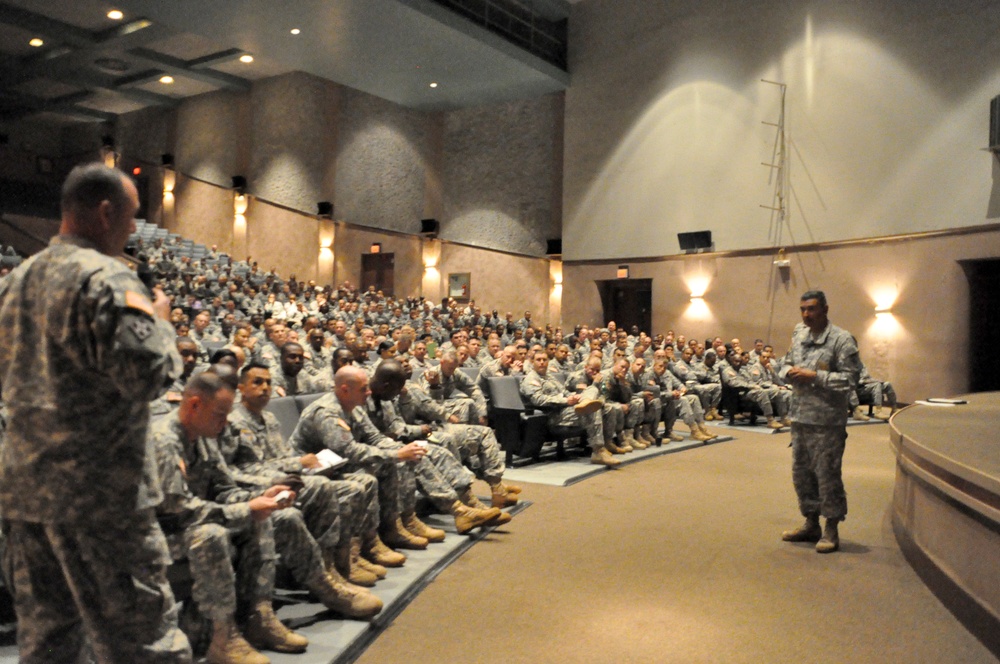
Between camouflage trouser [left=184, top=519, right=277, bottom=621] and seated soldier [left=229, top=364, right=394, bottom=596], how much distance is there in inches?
9.5

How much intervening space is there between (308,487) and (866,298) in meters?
11.8

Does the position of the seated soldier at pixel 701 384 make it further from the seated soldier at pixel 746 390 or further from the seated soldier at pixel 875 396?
the seated soldier at pixel 875 396

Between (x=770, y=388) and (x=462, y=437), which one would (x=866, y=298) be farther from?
(x=462, y=437)

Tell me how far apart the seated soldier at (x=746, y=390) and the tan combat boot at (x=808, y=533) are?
5.58 m

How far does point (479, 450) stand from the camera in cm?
496

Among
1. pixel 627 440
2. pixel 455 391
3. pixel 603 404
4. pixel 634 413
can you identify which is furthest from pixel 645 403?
pixel 455 391

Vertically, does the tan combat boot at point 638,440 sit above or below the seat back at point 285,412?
below

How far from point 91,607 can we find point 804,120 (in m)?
13.9

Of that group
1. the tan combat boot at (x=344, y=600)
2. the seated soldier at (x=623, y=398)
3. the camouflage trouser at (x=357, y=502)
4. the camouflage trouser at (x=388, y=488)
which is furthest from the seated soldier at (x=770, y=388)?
the tan combat boot at (x=344, y=600)

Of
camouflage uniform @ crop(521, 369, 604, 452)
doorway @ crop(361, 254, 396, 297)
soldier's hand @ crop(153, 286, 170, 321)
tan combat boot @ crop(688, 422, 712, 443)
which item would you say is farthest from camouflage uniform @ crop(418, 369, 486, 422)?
doorway @ crop(361, 254, 396, 297)

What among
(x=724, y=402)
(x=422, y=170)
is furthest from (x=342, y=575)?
(x=422, y=170)

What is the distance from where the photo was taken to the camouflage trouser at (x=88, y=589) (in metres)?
1.46

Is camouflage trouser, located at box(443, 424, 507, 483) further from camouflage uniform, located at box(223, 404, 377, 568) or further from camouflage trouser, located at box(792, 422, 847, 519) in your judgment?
camouflage trouser, located at box(792, 422, 847, 519)

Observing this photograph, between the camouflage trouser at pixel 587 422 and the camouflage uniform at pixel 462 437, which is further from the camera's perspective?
the camouflage trouser at pixel 587 422
